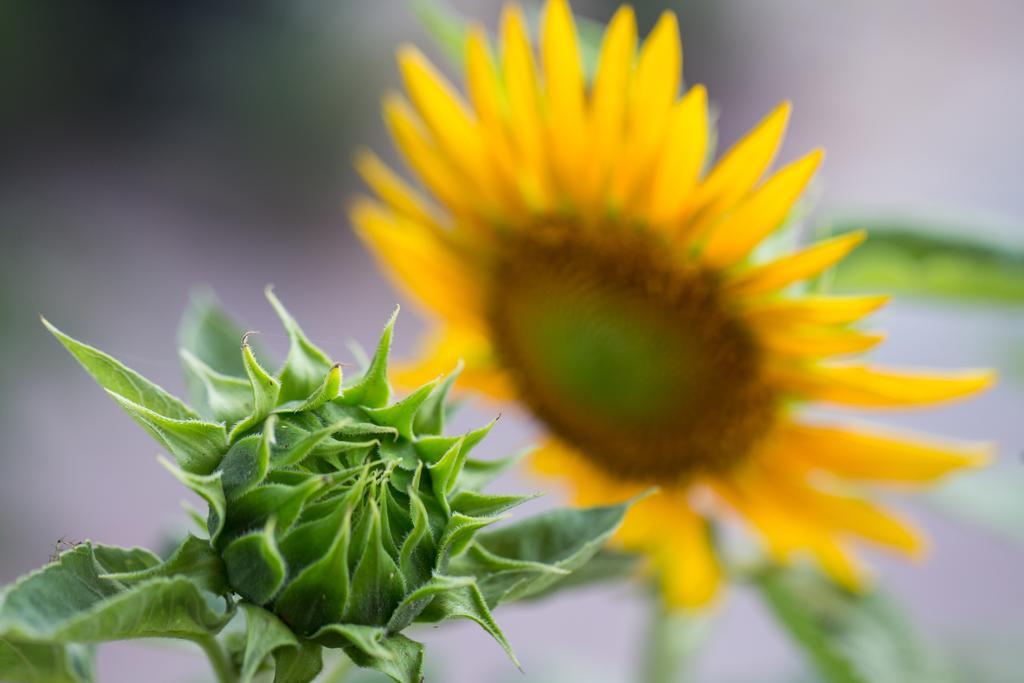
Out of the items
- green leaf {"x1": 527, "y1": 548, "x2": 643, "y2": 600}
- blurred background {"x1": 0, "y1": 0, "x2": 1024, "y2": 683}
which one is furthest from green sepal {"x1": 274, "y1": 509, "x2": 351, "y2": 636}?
blurred background {"x1": 0, "y1": 0, "x2": 1024, "y2": 683}

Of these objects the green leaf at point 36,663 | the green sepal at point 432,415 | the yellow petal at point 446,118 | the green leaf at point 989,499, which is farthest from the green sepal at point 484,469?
the green leaf at point 989,499

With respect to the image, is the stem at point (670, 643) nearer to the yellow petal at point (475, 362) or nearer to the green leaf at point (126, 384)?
the yellow petal at point (475, 362)

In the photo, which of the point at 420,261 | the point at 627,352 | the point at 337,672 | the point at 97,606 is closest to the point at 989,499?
the point at 627,352

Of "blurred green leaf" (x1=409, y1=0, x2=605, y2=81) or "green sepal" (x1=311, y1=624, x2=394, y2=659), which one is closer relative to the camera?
"green sepal" (x1=311, y1=624, x2=394, y2=659)

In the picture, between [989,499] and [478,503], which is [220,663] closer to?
[478,503]

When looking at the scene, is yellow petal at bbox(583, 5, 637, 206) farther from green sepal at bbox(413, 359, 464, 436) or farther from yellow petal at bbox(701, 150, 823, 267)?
green sepal at bbox(413, 359, 464, 436)
